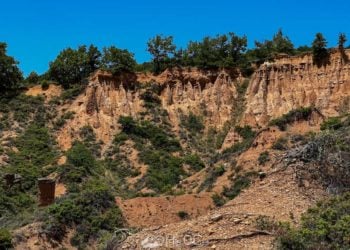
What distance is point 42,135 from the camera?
5212 centimetres

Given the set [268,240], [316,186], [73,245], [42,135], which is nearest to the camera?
[268,240]

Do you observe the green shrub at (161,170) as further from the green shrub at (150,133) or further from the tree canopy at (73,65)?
the tree canopy at (73,65)

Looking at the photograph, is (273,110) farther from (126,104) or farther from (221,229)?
(221,229)

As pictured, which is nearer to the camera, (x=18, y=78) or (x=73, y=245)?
(x=73, y=245)

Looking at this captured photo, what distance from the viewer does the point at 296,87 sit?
5450cm

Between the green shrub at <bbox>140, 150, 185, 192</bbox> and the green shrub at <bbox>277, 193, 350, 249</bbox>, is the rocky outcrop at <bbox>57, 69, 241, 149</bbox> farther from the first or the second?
the green shrub at <bbox>277, 193, 350, 249</bbox>

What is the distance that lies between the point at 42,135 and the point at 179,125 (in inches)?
502

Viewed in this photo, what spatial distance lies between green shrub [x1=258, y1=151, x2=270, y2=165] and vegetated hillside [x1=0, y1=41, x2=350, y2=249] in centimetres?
9

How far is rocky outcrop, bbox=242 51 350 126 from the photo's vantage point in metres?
51.7

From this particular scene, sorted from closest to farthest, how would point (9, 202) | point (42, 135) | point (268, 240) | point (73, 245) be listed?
point (268, 240) → point (73, 245) → point (9, 202) → point (42, 135)

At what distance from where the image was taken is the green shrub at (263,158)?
34213 millimetres

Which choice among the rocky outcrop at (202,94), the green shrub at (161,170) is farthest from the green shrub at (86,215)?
the rocky outcrop at (202,94)

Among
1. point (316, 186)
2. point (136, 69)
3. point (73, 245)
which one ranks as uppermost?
point (136, 69)

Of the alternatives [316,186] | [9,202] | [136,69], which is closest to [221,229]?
[316,186]
